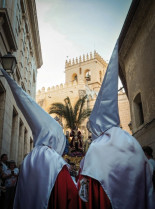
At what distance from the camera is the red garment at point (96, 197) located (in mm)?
2156

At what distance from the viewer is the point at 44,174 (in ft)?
8.39

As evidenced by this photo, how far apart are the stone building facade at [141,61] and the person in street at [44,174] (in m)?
5.16

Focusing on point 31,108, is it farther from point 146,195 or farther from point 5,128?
point 5,128

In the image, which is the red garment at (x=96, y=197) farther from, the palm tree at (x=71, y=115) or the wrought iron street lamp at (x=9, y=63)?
the palm tree at (x=71, y=115)

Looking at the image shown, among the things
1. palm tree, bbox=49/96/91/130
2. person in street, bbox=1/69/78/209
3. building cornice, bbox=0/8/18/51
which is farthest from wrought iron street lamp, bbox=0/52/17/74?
palm tree, bbox=49/96/91/130

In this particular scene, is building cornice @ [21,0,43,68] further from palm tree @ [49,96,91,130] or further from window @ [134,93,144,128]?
window @ [134,93,144,128]

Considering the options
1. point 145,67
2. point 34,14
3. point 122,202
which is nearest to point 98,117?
point 122,202

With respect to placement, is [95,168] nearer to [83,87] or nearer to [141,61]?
[141,61]

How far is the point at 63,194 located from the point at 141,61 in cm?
720

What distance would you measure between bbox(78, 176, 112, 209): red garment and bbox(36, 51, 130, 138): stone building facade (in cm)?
2329

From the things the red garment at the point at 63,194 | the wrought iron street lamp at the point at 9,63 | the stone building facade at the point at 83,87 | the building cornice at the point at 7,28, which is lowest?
the red garment at the point at 63,194

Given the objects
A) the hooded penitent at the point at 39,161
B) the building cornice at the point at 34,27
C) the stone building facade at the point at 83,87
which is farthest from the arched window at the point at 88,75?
the hooded penitent at the point at 39,161

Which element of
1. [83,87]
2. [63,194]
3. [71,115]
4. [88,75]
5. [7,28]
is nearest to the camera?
[63,194]

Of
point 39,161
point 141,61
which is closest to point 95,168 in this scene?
point 39,161
